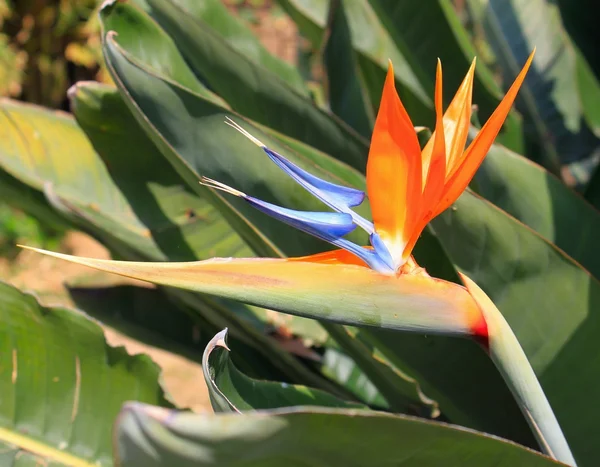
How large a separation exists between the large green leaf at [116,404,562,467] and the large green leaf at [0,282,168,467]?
0.42m

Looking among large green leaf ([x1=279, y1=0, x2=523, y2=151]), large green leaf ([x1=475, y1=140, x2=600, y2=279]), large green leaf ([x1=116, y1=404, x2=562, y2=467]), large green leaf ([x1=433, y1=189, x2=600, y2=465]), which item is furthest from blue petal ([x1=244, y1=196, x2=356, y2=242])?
large green leaf ([x1=279, y1=0, x2=523, y2=151])


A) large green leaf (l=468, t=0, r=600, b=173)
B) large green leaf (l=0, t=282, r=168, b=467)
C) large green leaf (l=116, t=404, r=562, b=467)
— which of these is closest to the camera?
large green leaf (l=116, t=404, r=562, b=467)

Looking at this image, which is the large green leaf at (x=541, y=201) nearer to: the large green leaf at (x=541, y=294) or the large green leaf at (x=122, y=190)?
the large green leaf at (x=541, y=294)

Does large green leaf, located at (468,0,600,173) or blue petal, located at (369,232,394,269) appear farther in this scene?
large green leaf, located at (468,0,600,173)

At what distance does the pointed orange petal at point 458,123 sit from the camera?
0.41 metres

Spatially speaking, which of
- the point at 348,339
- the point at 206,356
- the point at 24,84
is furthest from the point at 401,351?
the point at 24,84

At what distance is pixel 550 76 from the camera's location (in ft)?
3.89

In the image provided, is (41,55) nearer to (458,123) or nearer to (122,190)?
(122,190)

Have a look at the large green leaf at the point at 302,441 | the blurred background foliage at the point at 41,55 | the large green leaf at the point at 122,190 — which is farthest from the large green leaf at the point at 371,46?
the blurred background foliage at the point at 41,55

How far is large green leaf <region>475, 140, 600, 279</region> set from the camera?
667 millimetres

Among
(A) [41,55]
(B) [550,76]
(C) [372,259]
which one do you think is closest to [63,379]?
(C) [372,259]

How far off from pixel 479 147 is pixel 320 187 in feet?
0.33

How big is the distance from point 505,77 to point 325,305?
1.05 metres

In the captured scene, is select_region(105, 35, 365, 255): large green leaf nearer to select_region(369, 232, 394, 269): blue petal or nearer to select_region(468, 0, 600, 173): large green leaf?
select_region(369, 232, 394, 269): blue petal
